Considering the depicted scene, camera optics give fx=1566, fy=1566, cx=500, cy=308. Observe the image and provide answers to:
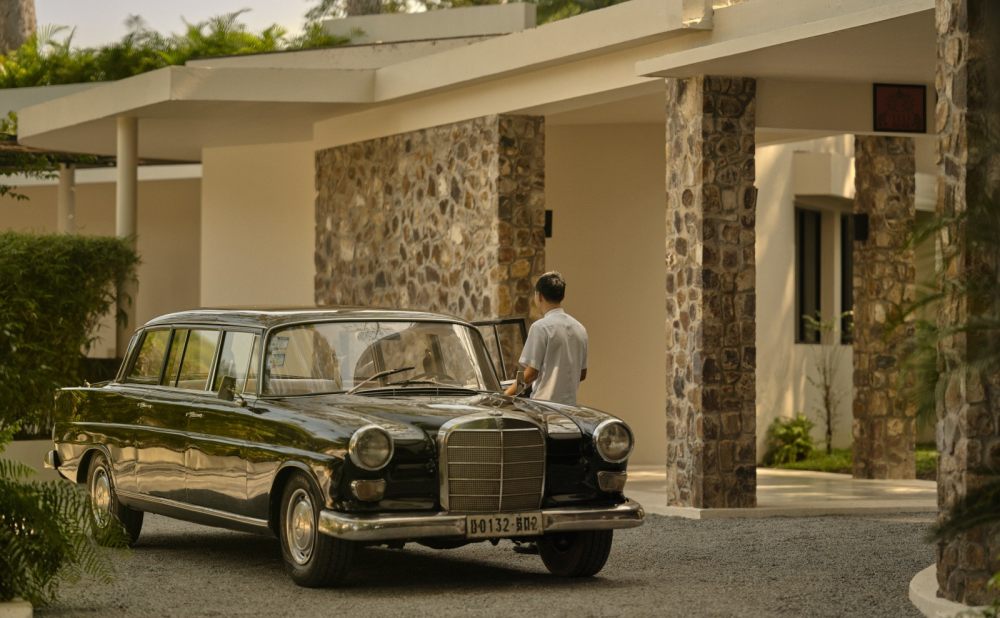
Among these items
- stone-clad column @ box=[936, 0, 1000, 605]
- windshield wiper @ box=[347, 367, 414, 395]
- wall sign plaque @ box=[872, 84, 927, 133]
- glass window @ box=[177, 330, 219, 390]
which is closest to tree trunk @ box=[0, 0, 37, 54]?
wall sign plaque @ box=[872, 84, 927, 133]

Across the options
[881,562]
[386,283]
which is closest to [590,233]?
[386,283]

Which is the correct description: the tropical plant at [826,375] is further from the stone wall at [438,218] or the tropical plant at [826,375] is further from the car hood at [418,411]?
the car hood at [418,411]

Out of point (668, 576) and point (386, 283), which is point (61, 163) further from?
point (668, 576)

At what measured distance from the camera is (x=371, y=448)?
314 inches

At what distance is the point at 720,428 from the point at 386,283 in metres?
5.14

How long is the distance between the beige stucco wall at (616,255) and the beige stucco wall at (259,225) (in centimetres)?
329

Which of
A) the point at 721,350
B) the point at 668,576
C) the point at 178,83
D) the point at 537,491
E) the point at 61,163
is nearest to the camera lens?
the point at 537,491

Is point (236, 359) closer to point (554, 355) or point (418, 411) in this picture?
point (418, 411)

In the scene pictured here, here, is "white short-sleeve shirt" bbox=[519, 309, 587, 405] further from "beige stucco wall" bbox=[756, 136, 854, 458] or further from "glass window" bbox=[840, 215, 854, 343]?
"glass window" bbox=[840, 215, 854, 343]

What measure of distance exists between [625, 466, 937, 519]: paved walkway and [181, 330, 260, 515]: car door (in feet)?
14.2

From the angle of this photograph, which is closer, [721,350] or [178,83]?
[721,350]

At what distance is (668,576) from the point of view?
9.03 metres

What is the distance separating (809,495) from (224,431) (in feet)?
22.0

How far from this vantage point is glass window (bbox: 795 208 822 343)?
19781 mm
